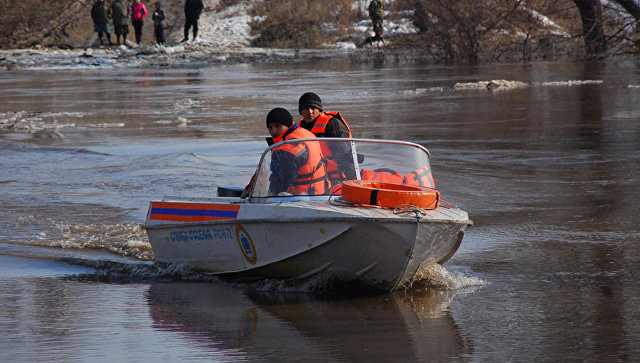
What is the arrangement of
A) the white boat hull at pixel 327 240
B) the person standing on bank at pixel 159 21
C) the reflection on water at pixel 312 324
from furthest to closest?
→ the person standing on bank at pixel 159 21, the white boat hull at pixel 327 240, the reflection on water at pixel 312 324

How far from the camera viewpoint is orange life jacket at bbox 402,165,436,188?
7.59 m

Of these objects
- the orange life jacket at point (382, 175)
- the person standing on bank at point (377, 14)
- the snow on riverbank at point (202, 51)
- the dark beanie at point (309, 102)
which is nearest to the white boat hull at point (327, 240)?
the orange life jacket at point (382, 175)

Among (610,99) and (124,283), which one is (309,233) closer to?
(124,283)

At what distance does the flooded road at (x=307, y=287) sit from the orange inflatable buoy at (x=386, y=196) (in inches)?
30.4

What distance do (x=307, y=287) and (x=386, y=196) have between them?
109 cm

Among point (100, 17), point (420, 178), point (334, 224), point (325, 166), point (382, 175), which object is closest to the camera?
point (334, 224)

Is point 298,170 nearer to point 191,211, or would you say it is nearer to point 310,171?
point 310,171

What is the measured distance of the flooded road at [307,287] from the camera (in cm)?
600

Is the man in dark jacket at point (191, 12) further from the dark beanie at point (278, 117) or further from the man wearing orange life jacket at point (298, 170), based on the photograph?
the man wearing orange life jacket at point (298, 170)

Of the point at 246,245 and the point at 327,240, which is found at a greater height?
the point at 327,240

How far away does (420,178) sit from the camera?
25.1 ft

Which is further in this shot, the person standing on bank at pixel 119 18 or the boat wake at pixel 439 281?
the person standing on bank at pixel 119 18

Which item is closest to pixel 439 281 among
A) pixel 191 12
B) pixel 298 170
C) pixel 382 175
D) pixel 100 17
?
pixel 382 175

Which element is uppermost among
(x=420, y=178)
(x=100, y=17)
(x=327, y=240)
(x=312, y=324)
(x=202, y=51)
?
(x=100, y=17)
